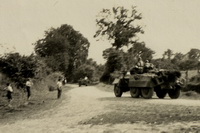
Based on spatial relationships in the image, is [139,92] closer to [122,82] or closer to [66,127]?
[122,82]

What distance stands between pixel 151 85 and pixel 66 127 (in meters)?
8.63

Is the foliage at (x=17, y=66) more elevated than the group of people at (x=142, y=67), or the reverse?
the foliage at (x=17, y=66)

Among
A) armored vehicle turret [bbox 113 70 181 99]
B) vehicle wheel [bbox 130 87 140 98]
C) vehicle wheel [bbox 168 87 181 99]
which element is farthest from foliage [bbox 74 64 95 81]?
vehicle wheel [bbox 168 87 181 99]

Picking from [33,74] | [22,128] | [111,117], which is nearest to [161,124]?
[111,117]

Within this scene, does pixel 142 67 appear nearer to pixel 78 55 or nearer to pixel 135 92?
pixel 135 92

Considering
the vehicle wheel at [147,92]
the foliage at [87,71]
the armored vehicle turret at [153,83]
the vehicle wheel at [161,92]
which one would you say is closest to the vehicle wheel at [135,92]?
the armored vehicle turret at [153,83]

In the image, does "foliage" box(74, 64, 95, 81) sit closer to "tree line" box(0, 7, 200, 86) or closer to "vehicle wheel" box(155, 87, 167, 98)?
"tree line" box(0, 7, 200, 86)

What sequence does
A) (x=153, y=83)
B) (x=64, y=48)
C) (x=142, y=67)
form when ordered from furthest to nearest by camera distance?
(x=64, y=48) < (x=142, y=67) < (x=153, y=83)

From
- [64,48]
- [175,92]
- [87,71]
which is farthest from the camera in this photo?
[64,48]

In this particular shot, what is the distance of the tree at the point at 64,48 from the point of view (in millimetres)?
85500

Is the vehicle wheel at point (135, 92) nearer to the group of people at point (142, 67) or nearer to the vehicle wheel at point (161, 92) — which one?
the group of people at point (142, 67)

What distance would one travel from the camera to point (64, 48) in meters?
87.3

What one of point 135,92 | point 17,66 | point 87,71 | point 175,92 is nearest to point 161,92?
point 175,92

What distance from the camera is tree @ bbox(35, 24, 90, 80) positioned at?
281 feet
